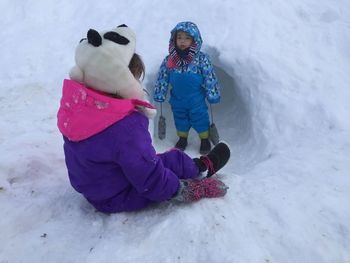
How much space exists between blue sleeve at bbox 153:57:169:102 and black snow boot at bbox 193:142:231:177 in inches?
63.0

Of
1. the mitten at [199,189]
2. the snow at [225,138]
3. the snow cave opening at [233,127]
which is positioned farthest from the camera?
the snow cave opening at [233,127]

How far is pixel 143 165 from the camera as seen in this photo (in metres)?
2.40

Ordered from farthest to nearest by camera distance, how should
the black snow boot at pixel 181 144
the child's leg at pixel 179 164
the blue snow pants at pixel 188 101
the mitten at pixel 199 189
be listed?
1. the black snow boot at pixel 181 144
2. the blue snow pants at pixel 188 101
3. the child's leg at pixel 179 164
4. the mitten at pixel 199 189

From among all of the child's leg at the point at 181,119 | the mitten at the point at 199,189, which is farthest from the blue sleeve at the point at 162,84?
the mitten at the point at 199,189

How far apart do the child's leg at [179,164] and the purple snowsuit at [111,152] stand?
0.16 meters

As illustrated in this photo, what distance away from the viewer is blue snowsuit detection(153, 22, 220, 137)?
4441 millimetres

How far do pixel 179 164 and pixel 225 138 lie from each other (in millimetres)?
2184

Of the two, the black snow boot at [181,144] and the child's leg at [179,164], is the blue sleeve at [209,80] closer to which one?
the black snow boot at [181,144]

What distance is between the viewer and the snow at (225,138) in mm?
2387

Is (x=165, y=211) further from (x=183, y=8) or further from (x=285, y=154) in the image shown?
(x=183, y=8)

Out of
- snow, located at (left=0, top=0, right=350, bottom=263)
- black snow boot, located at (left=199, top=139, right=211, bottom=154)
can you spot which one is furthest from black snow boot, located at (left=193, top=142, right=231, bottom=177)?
black snow boot, located at (left=199, top=139, right=211, bottom=154)

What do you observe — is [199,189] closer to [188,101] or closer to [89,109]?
[89,109]

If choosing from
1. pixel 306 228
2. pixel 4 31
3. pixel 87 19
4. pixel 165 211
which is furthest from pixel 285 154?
pixel 4 31

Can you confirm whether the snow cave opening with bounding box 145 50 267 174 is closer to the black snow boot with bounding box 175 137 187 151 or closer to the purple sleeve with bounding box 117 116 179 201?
the black snow boot with bounding box 175 137 187 151
